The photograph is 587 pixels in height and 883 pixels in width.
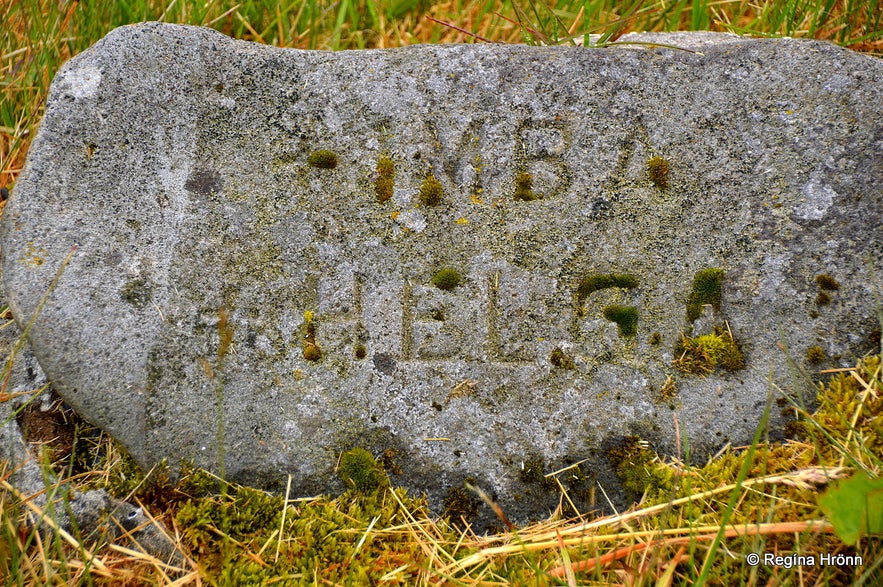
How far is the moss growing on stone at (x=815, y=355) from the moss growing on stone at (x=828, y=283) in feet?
0.65

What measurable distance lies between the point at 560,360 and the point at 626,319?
26 cm

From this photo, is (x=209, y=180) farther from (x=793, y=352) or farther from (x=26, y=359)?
(x=793, y=352)

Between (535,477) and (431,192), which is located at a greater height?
(431,192)

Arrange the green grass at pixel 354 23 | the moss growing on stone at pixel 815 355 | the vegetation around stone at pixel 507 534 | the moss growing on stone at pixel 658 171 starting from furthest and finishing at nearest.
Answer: the green grass at pixel 354 23 → the moss growing on stone at pixel 658 171 → the moss growing on stone at pixel 815 355 → the vegetation around stone at pixel 507 534

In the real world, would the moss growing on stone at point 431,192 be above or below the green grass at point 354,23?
below

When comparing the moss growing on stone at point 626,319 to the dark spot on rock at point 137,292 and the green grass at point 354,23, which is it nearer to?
the green grass at point 354,23

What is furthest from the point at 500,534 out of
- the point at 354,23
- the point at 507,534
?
the point at 354,23

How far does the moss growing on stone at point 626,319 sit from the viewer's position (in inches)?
79.2

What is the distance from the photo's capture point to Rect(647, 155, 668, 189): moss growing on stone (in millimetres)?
2064

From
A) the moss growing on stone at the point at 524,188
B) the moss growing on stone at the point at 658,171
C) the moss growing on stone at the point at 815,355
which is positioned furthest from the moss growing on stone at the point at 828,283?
the moss growing on stone at the point at 524,188

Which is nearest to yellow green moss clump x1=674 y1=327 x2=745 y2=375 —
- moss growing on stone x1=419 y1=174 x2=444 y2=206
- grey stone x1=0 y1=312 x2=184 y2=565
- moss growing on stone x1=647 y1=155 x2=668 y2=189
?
moss growing on stone x1=647 y1=155 x2=668 y2=189

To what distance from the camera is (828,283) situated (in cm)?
197

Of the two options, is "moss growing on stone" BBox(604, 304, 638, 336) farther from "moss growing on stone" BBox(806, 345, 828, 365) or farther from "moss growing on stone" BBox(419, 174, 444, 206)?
"moss growing on stone" BBox(419, 174, 444, 206)

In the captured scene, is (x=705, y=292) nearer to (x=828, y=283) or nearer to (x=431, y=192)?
(x=828, y=283)
